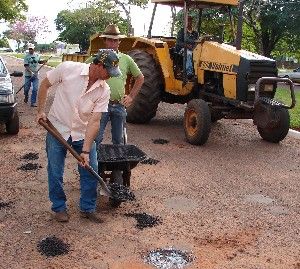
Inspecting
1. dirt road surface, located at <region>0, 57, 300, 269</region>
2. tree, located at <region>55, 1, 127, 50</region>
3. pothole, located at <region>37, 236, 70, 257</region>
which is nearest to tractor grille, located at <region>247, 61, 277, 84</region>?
dirt road surface, located at <region>0, 57, 300, 269</region>

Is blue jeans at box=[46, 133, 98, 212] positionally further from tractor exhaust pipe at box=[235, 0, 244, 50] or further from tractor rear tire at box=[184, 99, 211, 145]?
tractor exhaust pipe at box=[235, 0, 244, 50]

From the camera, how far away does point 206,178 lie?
6.77m

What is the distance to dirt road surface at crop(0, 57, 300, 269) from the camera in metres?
4.39

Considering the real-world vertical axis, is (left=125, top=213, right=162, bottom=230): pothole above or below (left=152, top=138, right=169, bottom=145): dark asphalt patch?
below

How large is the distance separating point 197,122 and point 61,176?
378cm

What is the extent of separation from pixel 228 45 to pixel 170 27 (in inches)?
95.4

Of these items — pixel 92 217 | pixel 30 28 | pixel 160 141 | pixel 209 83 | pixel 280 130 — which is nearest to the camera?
pixel 92 217

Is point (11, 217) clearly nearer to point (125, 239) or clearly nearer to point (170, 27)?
point (125, 239)

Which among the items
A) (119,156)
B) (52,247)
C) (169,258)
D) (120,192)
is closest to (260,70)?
(119,156)

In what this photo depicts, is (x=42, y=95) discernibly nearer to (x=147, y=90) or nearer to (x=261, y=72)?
(x=261, y=72)

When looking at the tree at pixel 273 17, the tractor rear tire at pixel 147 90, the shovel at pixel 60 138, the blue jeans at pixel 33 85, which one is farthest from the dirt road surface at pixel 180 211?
the tree at pixel 273 17

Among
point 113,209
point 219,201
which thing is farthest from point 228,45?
point 113,209

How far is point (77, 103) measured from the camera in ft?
15.4

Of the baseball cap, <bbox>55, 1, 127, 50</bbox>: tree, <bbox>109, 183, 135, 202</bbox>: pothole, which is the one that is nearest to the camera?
the baseball cap
